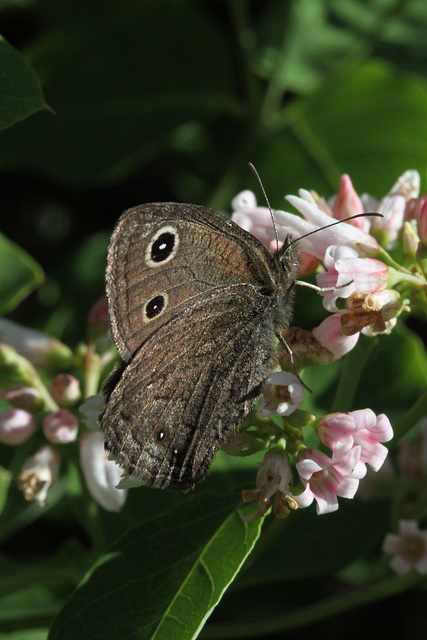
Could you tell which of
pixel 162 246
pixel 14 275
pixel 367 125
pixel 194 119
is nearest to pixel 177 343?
pixel 162 246

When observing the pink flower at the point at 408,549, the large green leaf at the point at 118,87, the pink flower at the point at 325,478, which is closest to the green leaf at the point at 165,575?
the pink flower at the point at 325,478

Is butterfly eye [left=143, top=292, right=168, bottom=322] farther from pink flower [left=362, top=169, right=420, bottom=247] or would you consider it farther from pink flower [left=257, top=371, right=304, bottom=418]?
pink flower [left=362, top=169, right=420, bottom=247]

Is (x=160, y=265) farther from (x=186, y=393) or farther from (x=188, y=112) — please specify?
(x=188, y=112)

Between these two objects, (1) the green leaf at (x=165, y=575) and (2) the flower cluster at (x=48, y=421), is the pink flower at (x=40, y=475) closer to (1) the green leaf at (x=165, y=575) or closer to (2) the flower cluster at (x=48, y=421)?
(2) the flower cluster at (x=48, y=421)

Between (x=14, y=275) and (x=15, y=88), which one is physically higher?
(x=15, y=88)

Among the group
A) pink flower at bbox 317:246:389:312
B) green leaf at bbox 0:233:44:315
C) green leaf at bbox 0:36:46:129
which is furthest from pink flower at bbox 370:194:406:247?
green leaf at bbox 0:233:44:315

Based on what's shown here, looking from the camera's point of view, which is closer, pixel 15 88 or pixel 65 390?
pixel 15 88

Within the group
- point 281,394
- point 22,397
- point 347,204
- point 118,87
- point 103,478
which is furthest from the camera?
point 118,87
